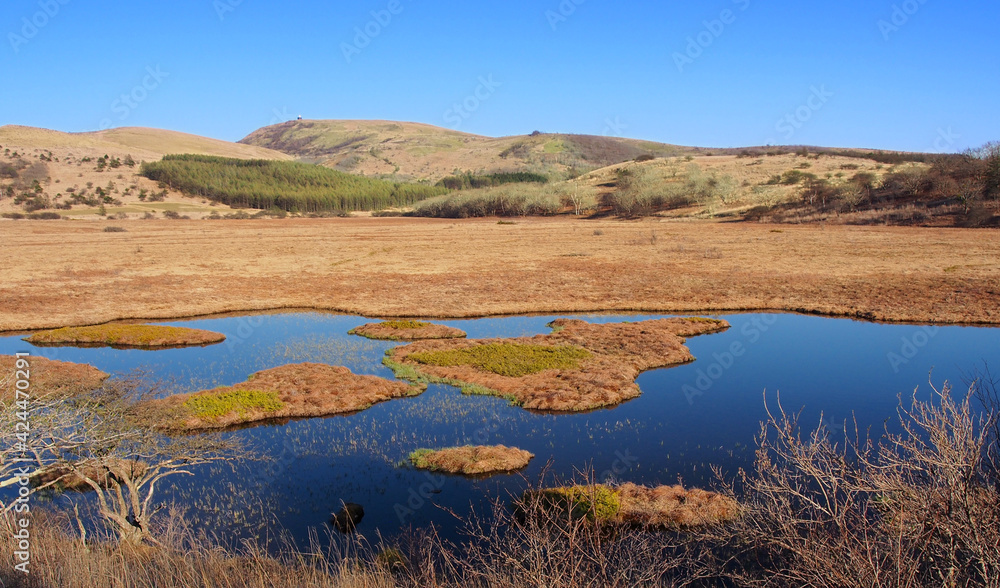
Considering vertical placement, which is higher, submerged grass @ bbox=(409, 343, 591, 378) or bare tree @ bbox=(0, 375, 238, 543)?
bare tree @ bbox=(0, 375, 238, 543)

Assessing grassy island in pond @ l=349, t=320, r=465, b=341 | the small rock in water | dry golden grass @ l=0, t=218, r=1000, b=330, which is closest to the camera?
the small rock in water

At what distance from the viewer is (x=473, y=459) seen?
13.6 meters

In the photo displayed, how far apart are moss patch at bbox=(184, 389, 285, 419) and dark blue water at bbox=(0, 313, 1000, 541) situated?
4.17ft

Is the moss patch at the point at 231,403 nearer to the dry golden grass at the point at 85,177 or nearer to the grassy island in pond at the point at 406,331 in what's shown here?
the grassy island in pond at the point at 406,331

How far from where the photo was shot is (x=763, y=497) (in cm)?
1058

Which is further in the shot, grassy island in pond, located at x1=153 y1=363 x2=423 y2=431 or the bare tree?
grassy island in pond, located at x1=153 y1=363 x2=423 y2=431

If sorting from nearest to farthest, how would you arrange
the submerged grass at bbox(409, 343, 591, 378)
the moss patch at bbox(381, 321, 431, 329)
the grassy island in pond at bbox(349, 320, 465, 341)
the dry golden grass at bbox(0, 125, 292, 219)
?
the submerged grass at bbox(409, 343, 591, 378) → the grassy island in pond at bbox(349, 320, 465, 341) → the moss patch at bbox(381, 321, 431, 329) → the dry golden grass at bbox(0, 125, 292, 219)

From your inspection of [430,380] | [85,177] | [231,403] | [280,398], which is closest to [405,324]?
[430,380]

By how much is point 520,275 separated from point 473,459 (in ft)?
90.7

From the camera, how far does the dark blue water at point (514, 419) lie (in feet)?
40.0

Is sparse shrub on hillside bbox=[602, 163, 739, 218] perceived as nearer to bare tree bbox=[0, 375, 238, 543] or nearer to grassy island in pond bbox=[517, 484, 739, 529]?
grassy island in pond bbox=[517, 484, 739, 529]

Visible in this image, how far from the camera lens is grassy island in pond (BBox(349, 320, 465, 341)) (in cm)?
2618

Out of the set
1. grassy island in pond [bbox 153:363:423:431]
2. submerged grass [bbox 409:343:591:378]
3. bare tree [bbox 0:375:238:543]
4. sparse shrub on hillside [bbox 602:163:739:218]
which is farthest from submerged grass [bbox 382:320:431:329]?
sparse shrub on hillside [bbox 602:163:739:218]

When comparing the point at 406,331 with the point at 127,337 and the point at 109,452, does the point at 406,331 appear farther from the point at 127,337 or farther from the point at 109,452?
the point at 109,452
